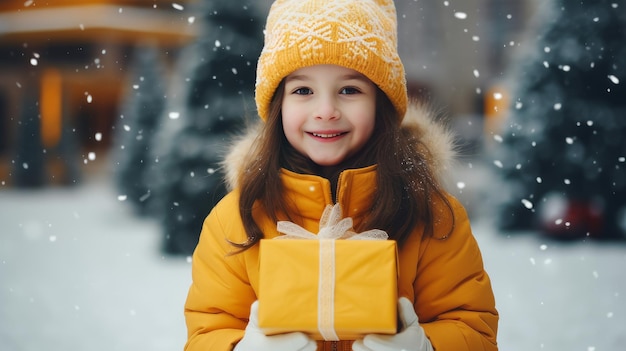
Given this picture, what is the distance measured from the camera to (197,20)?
618 cm

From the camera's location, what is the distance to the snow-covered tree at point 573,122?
22.8ft

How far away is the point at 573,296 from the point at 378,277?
172 inches

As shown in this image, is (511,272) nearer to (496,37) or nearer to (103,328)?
(103,328)

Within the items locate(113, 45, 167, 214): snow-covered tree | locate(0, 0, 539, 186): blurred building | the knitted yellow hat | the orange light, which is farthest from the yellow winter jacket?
locate(0, 0, 539, 186): blurred building

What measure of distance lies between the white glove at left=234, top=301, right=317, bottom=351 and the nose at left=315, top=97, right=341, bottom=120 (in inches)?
20.1

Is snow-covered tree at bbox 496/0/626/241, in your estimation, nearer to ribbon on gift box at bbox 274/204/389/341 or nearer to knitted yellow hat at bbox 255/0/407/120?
knitted yellow hat at bbox 255/0/407/120

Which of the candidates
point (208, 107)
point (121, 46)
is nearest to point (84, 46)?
point (121, 46)

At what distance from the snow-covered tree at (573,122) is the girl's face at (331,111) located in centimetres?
574

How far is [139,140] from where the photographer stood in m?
9.78

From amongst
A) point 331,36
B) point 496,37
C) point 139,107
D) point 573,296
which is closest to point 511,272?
point 573,296

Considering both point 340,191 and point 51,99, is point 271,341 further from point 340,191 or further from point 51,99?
point 51,99

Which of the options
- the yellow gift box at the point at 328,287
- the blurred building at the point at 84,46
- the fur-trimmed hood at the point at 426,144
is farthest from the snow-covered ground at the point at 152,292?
the blurred building at the point at 84,46

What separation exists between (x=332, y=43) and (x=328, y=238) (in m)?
0.51

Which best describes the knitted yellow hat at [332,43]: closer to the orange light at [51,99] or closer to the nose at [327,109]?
the nose at [327,109]
